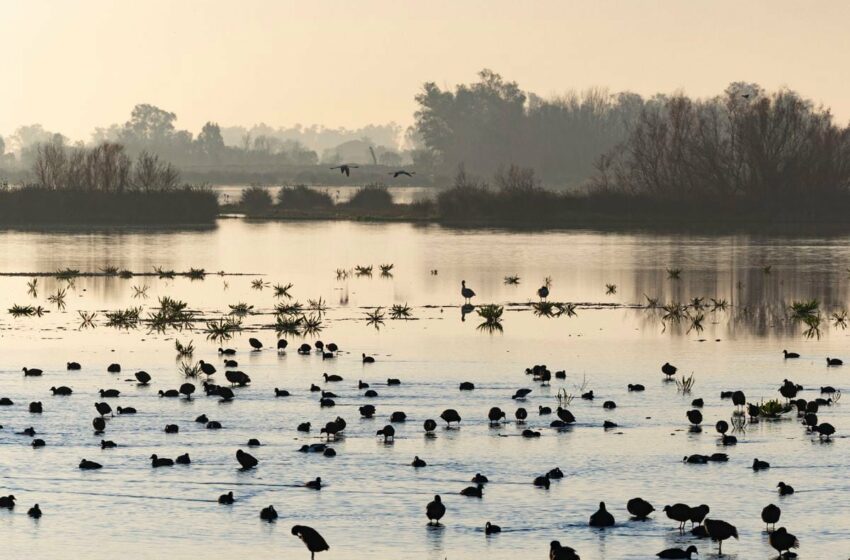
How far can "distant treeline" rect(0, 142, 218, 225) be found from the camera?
108m

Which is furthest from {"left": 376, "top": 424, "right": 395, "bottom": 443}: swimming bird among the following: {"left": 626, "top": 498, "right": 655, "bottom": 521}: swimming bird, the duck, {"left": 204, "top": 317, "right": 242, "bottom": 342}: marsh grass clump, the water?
{"left": 204, "top": 317, "right": 242, "bottom": 342}: marsh grass clump

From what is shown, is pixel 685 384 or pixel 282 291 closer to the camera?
pixel 685 384

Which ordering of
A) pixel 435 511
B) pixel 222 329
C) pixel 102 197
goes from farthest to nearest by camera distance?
pixel 102 197 → pixel 222 329 → pixel 435 511

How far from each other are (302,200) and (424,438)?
105494 millimetres

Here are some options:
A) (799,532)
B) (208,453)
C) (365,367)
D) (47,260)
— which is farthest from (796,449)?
(47,260)

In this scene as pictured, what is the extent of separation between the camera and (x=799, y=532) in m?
17.3

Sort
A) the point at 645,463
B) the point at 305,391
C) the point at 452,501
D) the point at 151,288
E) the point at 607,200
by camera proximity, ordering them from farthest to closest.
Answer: the point at 607,200 → the point at 151,288 → the point at 305,391 → the point at 645,463 → the point at 452,501

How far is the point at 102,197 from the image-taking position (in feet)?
359

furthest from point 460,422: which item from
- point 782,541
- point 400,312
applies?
point 400,312

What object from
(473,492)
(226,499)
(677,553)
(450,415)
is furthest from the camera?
(450,415)

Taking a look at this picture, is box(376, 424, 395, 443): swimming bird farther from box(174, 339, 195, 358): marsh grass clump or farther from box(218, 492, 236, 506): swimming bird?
box(174, 339, 195, 358): marsh grass clump

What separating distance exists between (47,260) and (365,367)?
40542 millimetres

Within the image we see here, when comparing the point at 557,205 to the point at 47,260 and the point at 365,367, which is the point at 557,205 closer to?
the point at 47,260

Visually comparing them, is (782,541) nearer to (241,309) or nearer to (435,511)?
(435,511)
